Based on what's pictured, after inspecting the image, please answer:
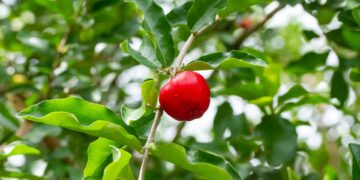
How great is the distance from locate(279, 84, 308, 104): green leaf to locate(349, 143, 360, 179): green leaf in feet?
1.55

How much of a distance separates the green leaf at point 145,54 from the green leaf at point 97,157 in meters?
0.22

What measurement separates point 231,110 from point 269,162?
0.39m

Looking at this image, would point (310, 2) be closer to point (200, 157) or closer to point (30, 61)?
point (200, 157)

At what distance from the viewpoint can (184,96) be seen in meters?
1.15

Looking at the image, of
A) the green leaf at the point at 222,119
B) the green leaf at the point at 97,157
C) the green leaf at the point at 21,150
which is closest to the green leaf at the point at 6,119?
the green leaf at the point at 21,150

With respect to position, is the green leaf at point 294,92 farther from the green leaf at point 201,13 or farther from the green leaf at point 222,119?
the green leaf at point 201,13

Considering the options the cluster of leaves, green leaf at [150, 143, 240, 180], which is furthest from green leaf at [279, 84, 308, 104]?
green leaf at [150, 143, 240, 180]

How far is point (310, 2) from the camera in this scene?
177 centimetres

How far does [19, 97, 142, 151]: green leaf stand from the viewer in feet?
3.50

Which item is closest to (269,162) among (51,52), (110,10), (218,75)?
(218,75)

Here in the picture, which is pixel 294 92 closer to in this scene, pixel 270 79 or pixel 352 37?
pixel 270 79

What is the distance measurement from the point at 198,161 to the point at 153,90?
21 cm

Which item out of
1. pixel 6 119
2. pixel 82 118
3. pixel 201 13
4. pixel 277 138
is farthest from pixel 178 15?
pixel 6 119

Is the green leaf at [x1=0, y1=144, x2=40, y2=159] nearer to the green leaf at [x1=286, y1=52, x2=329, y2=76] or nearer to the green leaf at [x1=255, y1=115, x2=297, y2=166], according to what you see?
the green leaf at [x1=255, y1=115, x2=297, y2=166]
